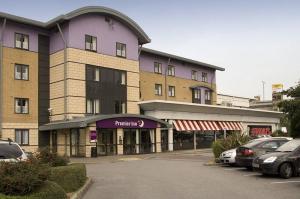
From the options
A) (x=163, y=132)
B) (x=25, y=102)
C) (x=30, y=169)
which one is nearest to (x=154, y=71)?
(x=163, y=132)

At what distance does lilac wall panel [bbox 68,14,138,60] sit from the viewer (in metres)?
39.4

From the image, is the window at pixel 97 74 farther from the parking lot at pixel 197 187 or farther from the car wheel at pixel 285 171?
the car wheel at pixel 285 171

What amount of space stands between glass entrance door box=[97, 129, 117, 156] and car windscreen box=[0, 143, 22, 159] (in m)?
25.3

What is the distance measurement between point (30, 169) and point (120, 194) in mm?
4149

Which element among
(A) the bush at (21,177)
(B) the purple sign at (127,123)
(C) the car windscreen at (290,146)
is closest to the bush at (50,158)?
(A) the bush at (21,177)

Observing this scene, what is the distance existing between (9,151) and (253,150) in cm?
1177

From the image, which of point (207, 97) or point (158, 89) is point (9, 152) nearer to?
point (158, 89)

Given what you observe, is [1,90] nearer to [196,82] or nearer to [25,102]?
[25,102]

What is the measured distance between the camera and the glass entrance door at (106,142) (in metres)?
38.4

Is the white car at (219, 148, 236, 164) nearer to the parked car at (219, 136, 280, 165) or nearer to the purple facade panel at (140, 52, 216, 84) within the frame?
the parked car at (219, 136, 280, 165)

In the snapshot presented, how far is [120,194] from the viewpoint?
13.6 meters

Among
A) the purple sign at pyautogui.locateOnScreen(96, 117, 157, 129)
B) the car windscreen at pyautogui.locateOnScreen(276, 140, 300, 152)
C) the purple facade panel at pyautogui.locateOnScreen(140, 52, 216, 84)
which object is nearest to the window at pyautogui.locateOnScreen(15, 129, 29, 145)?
the purple sign at pyautogui.locateOnScreen(96, 117, 157, 129)

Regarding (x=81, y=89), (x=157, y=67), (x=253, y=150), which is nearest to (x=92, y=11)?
(x=81, y=89)

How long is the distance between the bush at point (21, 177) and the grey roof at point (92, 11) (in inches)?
1143
